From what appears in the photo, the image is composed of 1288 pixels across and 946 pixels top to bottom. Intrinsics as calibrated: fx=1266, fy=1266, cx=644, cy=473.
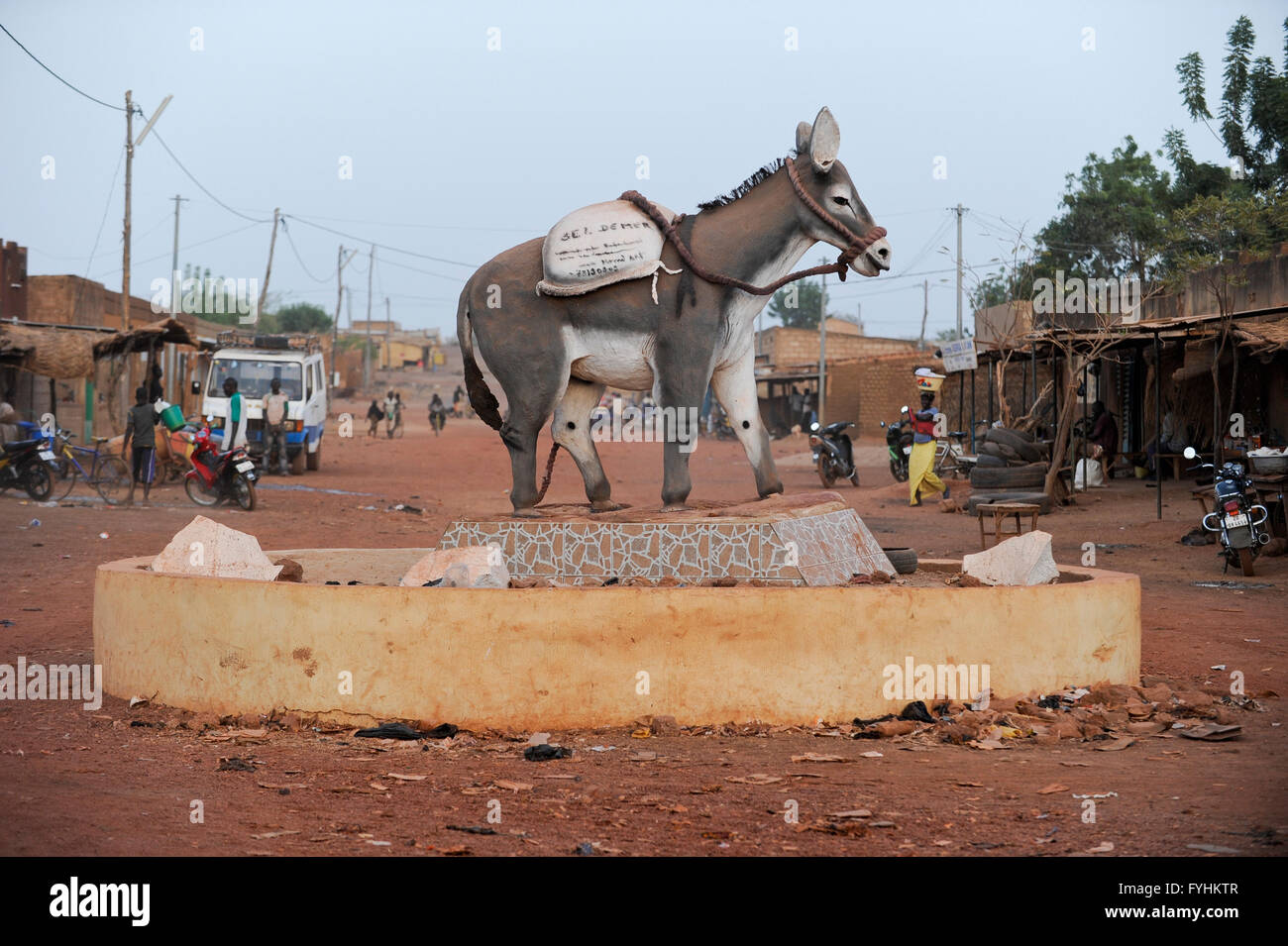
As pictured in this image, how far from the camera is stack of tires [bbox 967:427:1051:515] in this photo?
1786 centimetres

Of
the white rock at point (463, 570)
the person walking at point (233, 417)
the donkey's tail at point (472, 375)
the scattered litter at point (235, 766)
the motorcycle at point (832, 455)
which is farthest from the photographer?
the motorcycle at point (832, 455)

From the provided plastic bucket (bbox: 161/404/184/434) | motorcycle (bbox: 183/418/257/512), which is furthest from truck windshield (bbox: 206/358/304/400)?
motorcycle (bbox: 183/418/257/512)

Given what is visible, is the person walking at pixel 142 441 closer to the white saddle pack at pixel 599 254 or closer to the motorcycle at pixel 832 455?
the white saddle pack at pixel 599 254

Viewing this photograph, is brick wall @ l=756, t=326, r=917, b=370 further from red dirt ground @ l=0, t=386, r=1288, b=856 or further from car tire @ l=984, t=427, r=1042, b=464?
red dirt ground @ l=0, t=386, r=1288, b=856

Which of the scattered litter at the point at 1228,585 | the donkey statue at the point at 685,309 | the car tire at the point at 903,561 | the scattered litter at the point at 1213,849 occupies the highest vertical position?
the donkey statue at the point at 685,309

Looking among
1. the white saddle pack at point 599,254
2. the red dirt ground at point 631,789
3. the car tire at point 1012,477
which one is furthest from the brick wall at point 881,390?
the white saddle pack at point 599,254

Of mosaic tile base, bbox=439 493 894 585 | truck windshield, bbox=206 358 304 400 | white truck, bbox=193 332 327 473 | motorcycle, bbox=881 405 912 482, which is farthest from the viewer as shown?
motorcycle, bbox=881 405 912 482

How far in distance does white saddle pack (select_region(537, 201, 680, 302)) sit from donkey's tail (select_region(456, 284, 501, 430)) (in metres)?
0.61

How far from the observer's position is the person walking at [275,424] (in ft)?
73.4

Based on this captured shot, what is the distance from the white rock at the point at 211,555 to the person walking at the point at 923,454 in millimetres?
12818

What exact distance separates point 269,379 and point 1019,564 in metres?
18.2

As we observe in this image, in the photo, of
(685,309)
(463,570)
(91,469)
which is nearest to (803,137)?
(685,309)

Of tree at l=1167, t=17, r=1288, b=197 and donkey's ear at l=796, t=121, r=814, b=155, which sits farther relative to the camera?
tree at l=1167, t=17, r=1288, b=197

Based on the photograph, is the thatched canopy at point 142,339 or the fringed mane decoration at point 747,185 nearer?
the fringed mane decoration at point 747,185
